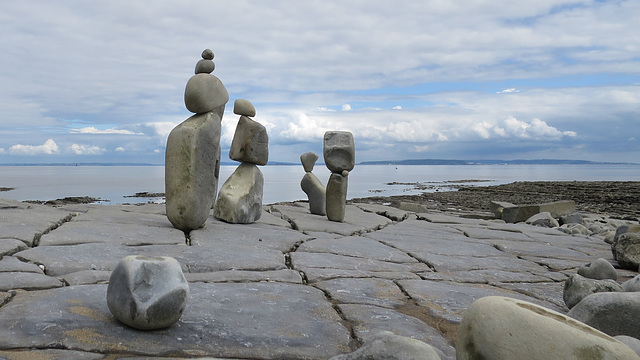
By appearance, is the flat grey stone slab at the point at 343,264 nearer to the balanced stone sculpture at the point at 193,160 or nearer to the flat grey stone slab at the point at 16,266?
the balanced stone sculpture at the point at 193,160

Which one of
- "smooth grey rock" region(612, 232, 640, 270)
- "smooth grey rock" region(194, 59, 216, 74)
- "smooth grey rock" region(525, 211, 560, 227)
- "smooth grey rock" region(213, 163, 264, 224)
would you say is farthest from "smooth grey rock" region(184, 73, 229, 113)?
"smooth grey rock" region(525, 211, 560, 227)

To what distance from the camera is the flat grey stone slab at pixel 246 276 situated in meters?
4.12

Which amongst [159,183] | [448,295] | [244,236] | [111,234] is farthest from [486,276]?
[159,183]

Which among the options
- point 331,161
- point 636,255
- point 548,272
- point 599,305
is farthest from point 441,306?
point 331,161

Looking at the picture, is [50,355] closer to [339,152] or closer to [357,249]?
[357,249]

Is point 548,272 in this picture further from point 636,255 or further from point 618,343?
point 618,343

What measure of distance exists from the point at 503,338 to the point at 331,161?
6.24 meters

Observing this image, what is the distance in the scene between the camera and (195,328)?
2.93m

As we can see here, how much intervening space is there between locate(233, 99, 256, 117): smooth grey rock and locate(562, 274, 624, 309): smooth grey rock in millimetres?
5213

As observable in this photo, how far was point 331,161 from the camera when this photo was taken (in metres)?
8.52

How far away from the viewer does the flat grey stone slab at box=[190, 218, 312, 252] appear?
5.83 meters

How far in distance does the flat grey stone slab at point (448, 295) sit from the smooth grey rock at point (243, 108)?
4.20 metres

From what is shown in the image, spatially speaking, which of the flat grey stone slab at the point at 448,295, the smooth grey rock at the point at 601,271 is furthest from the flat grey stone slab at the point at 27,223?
the smooth grey rock at the point at 601,271

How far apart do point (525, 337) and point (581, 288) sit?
206cm
